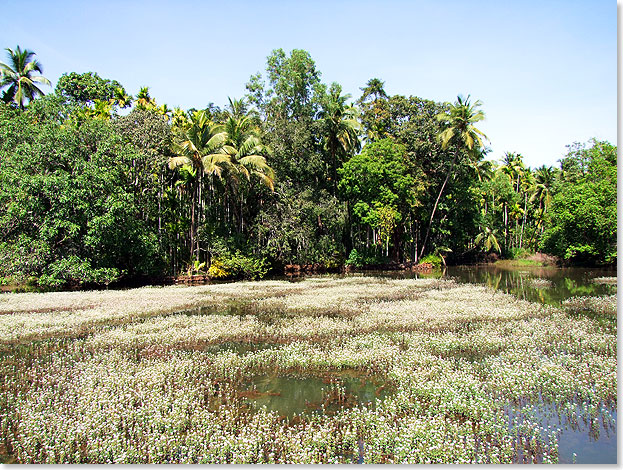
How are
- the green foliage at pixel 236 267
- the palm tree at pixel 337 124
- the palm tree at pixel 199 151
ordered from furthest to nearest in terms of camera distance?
1. the palm tree at pixel 337 124
2. the green foliage at pixel 236 267
3. the palm tree at pixel 199 151

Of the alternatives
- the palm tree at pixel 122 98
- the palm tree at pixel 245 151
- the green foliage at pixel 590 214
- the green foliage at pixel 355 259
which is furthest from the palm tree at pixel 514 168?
the palm tree at pixel 122 98

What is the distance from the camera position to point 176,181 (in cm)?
3691

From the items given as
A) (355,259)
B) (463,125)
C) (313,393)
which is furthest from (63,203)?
(463,125)

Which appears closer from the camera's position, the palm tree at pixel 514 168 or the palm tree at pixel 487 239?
the palm tree at pixel 487 239

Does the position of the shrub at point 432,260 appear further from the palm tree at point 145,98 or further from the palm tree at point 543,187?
the palm tree at point 145,98

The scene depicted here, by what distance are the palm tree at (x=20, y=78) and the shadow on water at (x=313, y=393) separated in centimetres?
4480

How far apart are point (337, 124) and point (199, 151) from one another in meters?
15.8

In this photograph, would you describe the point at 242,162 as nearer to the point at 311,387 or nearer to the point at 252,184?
the point at 252,184

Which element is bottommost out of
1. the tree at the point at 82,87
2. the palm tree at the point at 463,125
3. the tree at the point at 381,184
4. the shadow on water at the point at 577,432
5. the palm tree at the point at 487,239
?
the shadow on water at the point at 577,432

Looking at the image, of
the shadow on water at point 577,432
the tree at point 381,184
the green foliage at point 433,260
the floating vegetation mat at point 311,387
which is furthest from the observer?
the green foliage at point 433,260

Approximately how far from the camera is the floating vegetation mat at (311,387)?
6805 millimetres

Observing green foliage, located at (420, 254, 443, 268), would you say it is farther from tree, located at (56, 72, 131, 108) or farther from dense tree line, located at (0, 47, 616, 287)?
tree, located at (56, 72, 131, 108)

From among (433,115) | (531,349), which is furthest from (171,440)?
(433,115)

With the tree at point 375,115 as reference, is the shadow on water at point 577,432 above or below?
below
